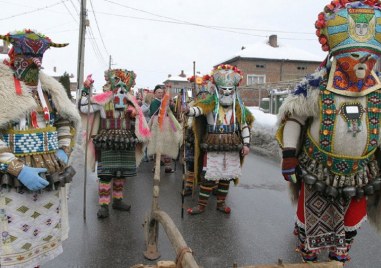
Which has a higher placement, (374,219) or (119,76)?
(119,76)

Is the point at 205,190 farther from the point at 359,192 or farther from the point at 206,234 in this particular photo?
the point at 359,192

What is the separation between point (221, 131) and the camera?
15.6ft

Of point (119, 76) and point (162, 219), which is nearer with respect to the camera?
point (162, 219)

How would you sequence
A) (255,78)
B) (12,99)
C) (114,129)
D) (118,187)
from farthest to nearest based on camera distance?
1. (255,78)
2. (118,187)
3. (114,129)
4. (12,99)

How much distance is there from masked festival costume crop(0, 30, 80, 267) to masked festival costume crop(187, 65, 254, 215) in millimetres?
2179

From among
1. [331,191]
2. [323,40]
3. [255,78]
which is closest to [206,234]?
[331,191]

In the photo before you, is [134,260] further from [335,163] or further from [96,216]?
[335,163]

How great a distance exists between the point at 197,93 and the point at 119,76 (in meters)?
2.14

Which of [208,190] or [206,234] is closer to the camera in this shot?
[206,234]

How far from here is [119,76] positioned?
15.5ft

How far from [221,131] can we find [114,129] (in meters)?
1.43

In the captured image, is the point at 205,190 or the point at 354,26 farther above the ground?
the point at 354,26

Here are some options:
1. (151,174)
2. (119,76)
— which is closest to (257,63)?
(151,174)

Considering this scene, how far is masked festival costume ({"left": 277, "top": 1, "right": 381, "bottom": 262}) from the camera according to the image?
107 inches
